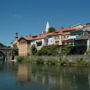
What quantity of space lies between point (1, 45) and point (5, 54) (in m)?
5.60

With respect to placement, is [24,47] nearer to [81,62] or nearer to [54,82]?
[81,62]

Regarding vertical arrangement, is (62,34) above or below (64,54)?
above

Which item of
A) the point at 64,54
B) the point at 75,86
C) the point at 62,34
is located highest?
the point at 62,34

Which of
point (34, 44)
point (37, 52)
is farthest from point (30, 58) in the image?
point (34, 44)

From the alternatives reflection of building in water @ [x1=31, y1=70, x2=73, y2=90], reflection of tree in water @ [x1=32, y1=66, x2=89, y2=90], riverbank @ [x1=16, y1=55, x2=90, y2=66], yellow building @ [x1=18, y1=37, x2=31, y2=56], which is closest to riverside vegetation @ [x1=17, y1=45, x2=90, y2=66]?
riverbank @ [x1=16, y1=55, x2=90, y2=66]

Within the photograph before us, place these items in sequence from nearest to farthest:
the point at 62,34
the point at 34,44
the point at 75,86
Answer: the point at 75,86
the point at 62,34
the point at 34,44

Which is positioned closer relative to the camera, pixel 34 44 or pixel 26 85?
pixel 26 85

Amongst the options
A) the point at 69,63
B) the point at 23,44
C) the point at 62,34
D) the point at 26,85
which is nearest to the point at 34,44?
the point at 23,44

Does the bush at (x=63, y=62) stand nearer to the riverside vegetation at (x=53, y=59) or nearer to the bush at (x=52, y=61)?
the riverside vegetation at (x=53, y=59)

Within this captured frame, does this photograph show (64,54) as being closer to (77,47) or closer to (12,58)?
(77,47)

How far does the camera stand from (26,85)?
26.0 metres

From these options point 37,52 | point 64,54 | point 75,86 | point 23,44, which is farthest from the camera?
point 23,44

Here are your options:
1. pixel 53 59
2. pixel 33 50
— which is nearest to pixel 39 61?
pixel 53 59

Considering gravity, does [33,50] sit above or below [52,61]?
above
